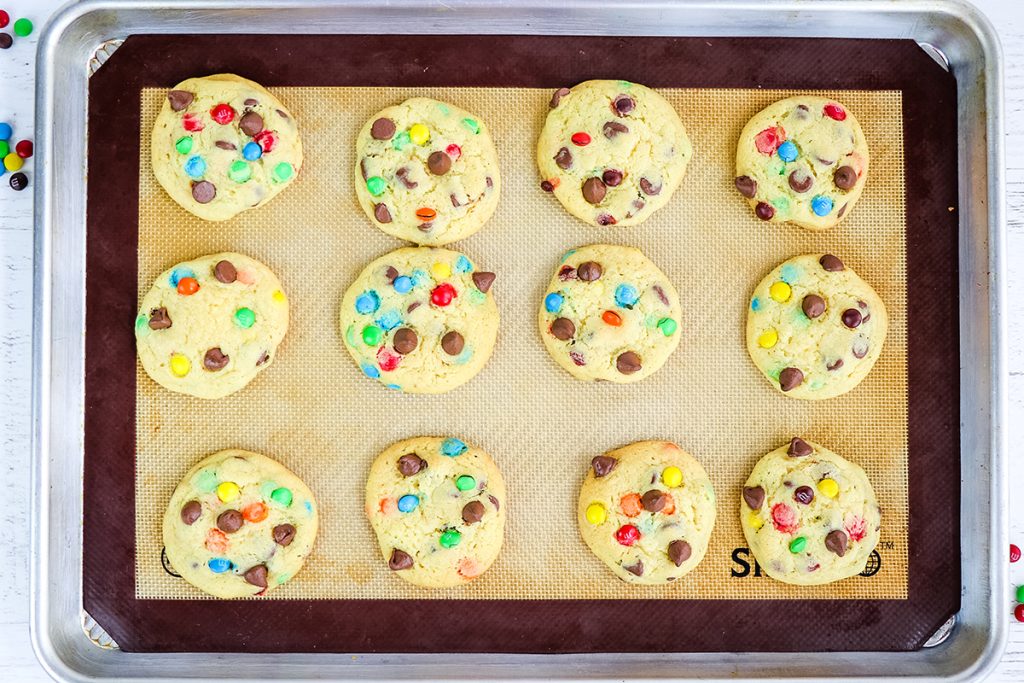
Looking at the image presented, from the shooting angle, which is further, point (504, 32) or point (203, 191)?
point (504, 32)

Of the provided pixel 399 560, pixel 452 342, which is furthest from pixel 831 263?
pixel 399 560

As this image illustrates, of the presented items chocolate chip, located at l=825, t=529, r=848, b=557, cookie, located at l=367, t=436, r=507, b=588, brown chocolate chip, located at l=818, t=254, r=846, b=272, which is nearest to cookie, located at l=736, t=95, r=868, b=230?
brown chocolate chip, located at l=818, t=254, r=846, b=272

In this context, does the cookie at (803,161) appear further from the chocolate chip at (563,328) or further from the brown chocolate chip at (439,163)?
the brown chocolate chip at (439,163)

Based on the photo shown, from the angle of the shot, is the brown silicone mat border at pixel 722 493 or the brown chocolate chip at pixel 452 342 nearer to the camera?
the brown chocolate chip at pixel 452 342

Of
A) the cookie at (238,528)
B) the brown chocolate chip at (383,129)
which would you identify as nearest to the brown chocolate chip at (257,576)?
the cookie at (238,528)

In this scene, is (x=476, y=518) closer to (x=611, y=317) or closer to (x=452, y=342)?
(x=452, y=342)

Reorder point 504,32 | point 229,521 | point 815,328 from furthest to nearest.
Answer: point 504,32, point 815,328, point 229,521

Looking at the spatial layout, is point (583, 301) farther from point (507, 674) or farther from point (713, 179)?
point (507, 674)
